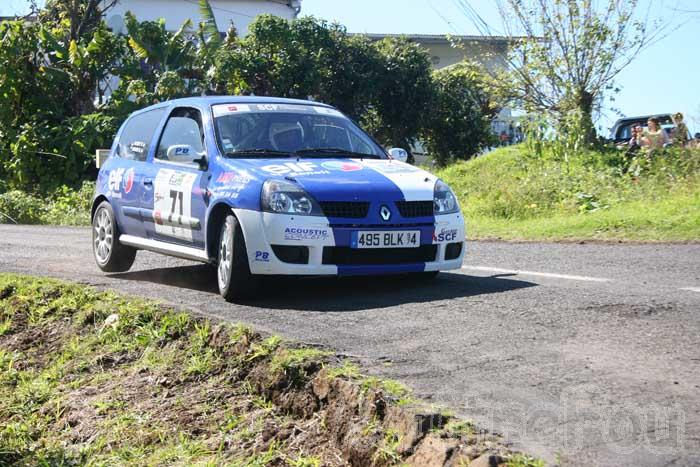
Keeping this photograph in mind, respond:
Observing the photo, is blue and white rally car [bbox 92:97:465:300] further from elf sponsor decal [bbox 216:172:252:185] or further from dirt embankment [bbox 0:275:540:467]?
dirt embankment [bbox 0:275:540:467]

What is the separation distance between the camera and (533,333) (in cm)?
604

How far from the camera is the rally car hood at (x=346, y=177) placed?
25.1ft

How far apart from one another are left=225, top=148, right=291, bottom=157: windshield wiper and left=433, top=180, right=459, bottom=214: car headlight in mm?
1318

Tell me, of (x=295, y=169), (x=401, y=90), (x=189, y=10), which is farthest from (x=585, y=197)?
(x=189, y=10)

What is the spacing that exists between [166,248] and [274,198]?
1.93 meters

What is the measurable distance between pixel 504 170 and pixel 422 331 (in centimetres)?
1421

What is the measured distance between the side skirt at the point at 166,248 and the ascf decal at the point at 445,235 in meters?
1.88

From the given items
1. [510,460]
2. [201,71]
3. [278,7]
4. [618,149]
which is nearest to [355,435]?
[510,460]

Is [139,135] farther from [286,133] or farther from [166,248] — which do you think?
[286,133]

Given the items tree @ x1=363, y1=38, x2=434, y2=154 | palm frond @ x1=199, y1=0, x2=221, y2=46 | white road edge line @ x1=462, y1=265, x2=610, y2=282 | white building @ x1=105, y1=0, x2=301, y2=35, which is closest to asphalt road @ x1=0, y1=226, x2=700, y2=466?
white road edge line @ x1=462, y1=265, x2=610, y2=282

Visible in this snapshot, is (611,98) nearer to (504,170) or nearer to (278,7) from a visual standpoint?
(504,170)

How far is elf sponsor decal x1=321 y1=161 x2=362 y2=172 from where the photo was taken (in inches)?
320

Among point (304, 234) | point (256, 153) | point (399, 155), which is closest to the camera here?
point (304, 234)

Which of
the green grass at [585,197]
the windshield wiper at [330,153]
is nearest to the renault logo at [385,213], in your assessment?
the windshield wiper at [330,153]
